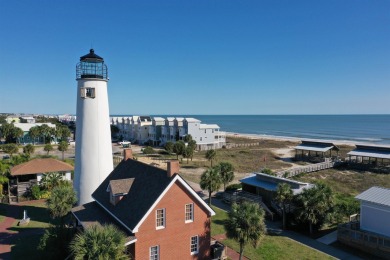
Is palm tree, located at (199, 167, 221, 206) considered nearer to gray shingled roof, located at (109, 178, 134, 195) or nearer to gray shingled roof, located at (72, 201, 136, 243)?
gray shingled roof, located at (109, 178, 134, 195)

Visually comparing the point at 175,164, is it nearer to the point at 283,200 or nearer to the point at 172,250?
the point at 172,250

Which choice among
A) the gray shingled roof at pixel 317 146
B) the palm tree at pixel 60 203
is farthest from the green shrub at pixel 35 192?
the gray shingled roof at pixel 317 146

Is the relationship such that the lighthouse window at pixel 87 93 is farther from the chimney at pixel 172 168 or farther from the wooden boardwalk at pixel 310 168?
the wooden boardwalk at pixel 310 168

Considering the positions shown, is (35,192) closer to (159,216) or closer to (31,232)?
(31,232)

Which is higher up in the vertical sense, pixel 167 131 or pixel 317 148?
pixel 167 131

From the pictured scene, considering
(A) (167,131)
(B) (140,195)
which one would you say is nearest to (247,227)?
(B) (140,195)
